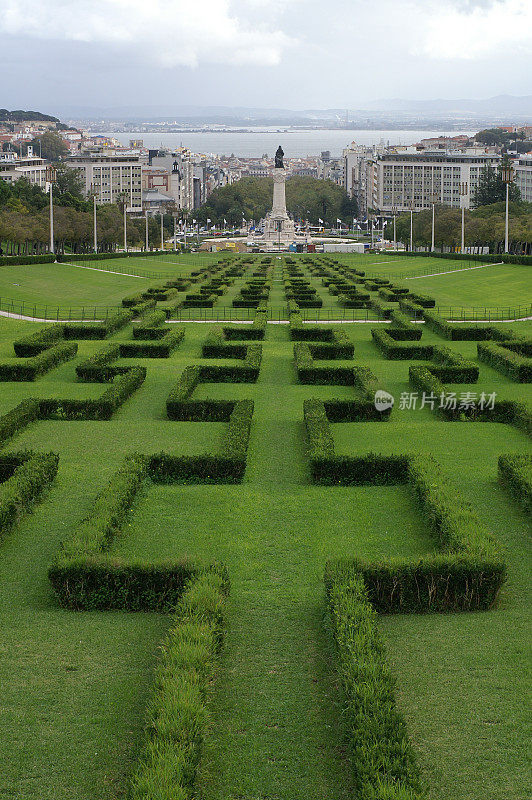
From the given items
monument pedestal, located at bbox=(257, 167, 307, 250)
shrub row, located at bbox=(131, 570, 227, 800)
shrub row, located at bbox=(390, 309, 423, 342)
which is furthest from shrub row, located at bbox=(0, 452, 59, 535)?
monument pedestal, located at bbox=(257, 167, 307, 250)

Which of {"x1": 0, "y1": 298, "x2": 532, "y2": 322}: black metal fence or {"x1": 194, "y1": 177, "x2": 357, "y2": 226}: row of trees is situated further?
{"x1": 194, "y1": 177, "x2": 357, "y2": 226}: row of trees

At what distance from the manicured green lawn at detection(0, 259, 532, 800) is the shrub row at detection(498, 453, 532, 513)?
21cm

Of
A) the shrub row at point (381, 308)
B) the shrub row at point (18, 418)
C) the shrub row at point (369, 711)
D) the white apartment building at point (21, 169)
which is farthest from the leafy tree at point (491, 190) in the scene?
the shrub row at point (369, 711)

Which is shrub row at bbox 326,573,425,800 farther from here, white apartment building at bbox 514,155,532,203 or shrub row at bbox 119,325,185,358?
white apartment building at bbox 514,155,532,203

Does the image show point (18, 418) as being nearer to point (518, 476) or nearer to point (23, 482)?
point (23, 482)

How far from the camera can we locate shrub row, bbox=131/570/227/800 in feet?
23.1

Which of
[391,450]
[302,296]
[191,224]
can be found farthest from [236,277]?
[191,224]

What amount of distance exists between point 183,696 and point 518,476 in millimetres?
8332

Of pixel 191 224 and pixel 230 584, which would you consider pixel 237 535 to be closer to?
pixel 230 584

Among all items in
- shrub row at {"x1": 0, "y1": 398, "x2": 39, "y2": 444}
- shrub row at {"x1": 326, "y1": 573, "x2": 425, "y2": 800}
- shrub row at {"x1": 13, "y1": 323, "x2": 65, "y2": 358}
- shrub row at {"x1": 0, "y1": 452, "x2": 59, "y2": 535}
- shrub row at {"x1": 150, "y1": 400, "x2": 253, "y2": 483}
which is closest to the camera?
shrub row at {"x1": 326, "y1": 573, "x2": 425, "y2": 800}

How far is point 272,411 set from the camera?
21.7m

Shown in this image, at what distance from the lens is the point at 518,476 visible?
14.7 meters

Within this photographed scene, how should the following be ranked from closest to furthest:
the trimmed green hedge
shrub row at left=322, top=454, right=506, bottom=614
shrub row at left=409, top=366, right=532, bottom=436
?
shrub row at left=322, top=454, right=506, bottom=614, shrub row at left=409, top=366, right=532, bottom=436, the trimmed green hedge

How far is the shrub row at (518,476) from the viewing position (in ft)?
47.1
